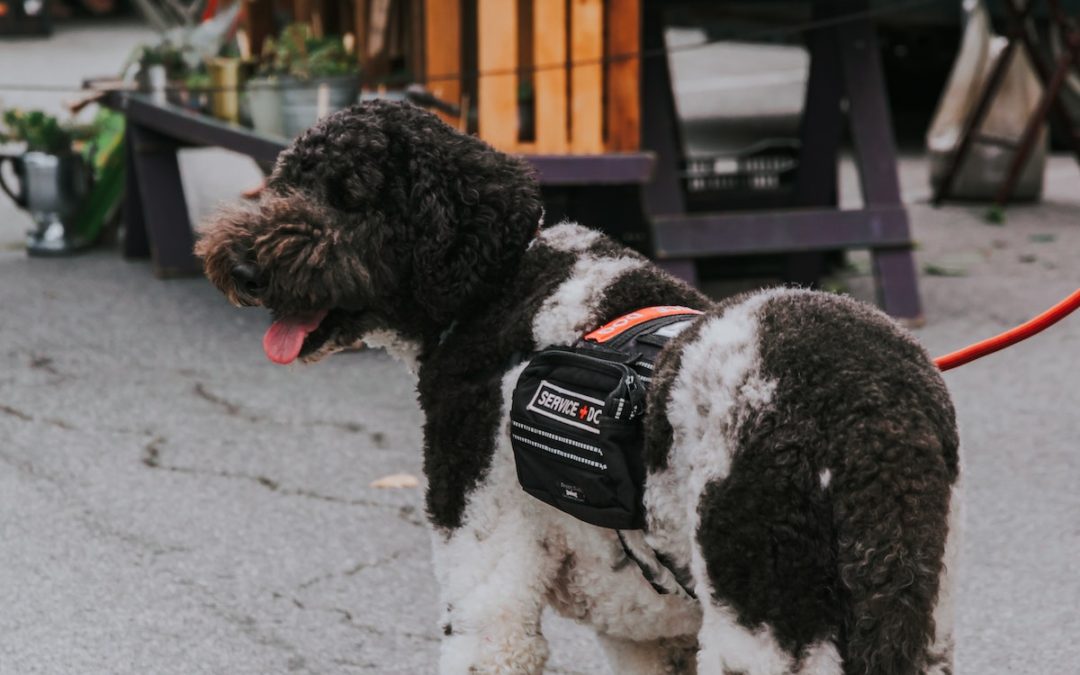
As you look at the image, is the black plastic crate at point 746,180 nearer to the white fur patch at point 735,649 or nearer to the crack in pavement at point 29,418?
the crack in pavement at point 29,418

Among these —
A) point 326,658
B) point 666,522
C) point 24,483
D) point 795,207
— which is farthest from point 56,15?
point 666,522

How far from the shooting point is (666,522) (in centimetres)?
230

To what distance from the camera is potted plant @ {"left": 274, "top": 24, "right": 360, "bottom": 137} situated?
6480 millimetres

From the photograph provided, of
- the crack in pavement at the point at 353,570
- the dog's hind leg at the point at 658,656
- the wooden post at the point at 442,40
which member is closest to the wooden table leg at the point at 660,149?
the wooden post at the point at 442,40

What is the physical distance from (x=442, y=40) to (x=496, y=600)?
14.5 ft

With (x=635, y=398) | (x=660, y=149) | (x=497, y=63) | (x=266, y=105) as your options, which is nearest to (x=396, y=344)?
(x=635, y=398)

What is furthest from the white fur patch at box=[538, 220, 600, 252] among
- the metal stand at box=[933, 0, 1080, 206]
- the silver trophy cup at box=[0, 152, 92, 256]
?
the metal stand at box=[933, 0, 1080, 206]

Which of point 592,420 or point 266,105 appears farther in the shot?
point 266,105

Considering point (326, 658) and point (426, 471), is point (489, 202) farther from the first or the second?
point (326, 658)

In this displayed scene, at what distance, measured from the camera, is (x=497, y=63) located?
19.7ft

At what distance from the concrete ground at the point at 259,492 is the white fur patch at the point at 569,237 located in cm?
139

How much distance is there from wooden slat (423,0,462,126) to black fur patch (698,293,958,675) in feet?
15.0

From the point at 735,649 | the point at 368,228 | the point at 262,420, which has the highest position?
the point at 368,228

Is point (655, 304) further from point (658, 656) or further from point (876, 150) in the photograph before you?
point (876, 150)
